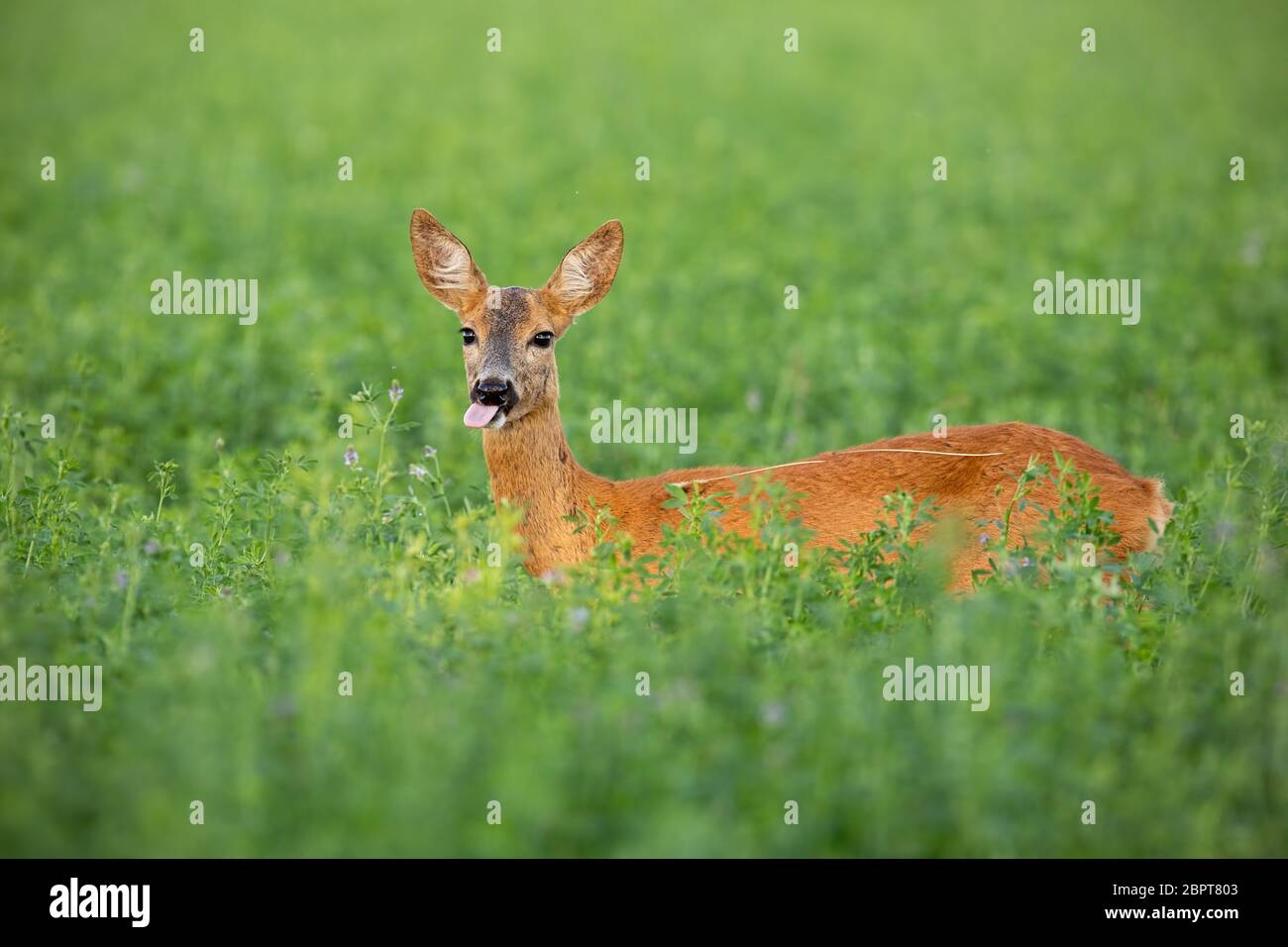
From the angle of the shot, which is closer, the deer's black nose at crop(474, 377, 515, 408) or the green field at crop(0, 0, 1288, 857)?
the green field at crop(0, 0, 1288, 857)

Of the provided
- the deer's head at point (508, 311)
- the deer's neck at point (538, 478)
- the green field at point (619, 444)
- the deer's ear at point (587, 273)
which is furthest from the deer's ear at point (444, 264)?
the green field at point (619, 444)

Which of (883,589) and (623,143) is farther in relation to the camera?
(623,143)

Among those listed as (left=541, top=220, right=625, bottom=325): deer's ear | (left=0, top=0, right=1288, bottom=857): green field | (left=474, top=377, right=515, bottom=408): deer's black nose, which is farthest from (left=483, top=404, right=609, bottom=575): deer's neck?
(left=541, top=220, right=625, bottom=325): deer's ear

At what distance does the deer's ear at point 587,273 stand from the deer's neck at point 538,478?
1.73 ft

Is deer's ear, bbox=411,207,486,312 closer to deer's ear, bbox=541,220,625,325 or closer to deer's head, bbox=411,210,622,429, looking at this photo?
deer's head, bbox=411,210,622,429

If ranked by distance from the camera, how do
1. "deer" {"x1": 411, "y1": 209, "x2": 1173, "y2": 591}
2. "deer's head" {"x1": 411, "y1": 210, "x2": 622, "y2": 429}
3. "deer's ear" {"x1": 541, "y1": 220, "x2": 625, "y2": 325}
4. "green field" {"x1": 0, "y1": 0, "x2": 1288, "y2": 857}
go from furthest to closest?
"deer's ear" {"x1": 541, "y1": 220, "x2": 625, "y2": 325}, "deer's head" {"x1": 411, "y1": 210, "x2": 622, "y2": 429}, "deer" {"x1": 411, "y1": 209, "x2": 1173, "y2": 591}, "green field" {"x1": 0, "y1": 0, "x2": 1288, "y2": 857}

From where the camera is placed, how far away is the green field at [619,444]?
155 inches

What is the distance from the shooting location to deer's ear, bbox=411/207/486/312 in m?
6.75

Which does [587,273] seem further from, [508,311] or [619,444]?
[619,444]

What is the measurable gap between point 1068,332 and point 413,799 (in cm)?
775

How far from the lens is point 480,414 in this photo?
6137mm

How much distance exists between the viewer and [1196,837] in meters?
3.88
